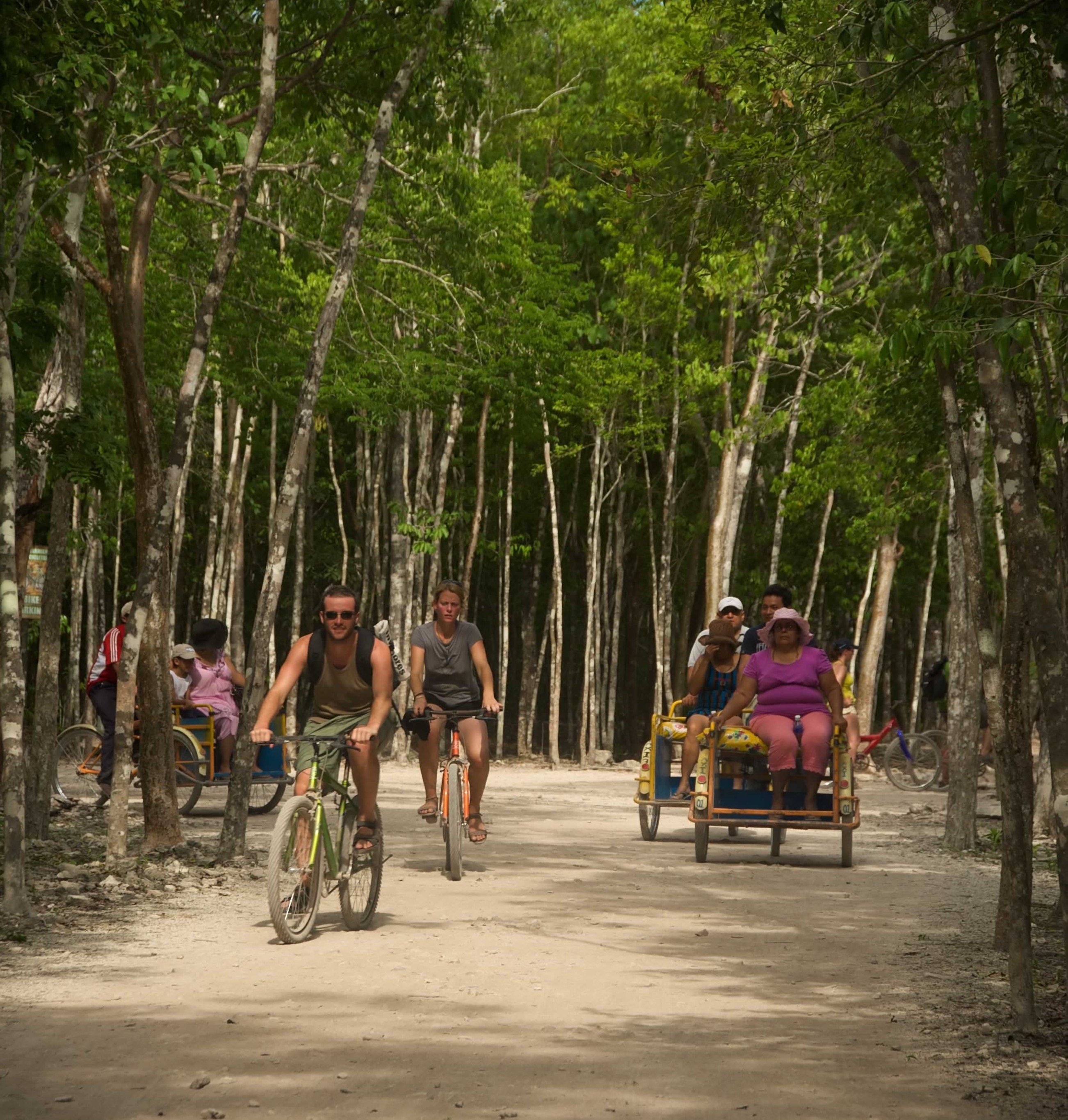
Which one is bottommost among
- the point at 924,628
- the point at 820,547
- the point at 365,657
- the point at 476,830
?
the point at 476,830

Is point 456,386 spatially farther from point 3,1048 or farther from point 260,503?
point 3,1048

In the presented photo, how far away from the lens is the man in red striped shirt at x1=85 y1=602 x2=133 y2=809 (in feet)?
48.1

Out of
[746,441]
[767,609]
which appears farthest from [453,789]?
[746,441]

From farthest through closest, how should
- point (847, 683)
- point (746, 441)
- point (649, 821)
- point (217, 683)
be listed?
1. point (746, 441)
2. point (847, 683)
3. point (217, 683)
4. point (649, 821)

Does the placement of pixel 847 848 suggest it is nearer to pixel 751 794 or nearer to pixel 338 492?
pixel 751 794

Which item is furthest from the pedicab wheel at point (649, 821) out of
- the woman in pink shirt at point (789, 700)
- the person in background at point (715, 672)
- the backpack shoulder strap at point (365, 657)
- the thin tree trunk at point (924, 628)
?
the thin tree trunk at point (924, 628)

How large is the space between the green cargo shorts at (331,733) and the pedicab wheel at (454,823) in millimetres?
1771

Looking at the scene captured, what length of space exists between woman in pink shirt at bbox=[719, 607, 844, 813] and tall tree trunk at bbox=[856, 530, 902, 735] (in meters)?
16.2

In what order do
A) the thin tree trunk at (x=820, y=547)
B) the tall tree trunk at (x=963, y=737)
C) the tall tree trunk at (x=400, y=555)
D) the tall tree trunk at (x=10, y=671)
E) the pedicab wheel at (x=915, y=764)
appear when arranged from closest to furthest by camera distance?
the tall tree trunk at (x=10, y=671) → the tall tree trunk at (x=963, y=737) → the pedicab wheel at (x=915, y=764) → the tall tree trunk at (x=400, y=555) → the thin tree trunk at (x=820, y=547)

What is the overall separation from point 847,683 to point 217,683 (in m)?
6.90

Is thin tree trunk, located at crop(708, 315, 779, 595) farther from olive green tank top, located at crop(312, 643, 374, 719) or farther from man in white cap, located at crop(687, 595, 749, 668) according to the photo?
olive green tank top, located at crop(312, 643, 374, 719)

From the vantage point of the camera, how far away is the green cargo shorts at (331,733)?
8.53 m

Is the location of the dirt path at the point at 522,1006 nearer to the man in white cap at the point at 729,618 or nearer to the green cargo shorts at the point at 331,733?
the green cargo shorts at the point at 331,733

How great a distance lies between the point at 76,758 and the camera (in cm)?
1722
